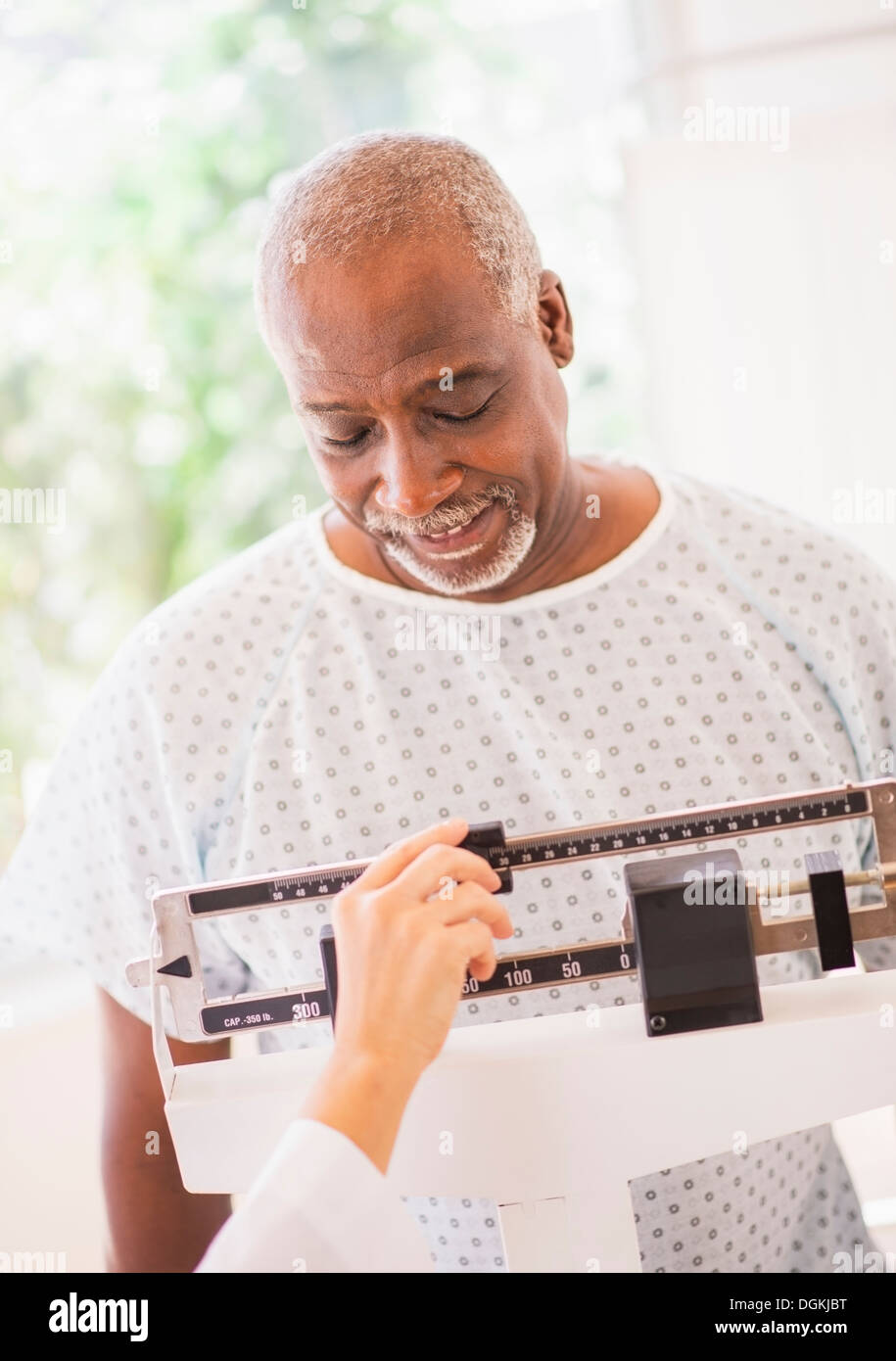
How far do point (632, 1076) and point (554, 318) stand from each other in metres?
0.68

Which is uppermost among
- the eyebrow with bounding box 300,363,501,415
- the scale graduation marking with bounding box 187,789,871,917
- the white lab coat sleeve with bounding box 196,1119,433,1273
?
the eyebrow with bounding box 300,363,501,415

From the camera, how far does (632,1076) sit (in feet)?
2.79

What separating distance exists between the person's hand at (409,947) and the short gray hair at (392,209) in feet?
1.56

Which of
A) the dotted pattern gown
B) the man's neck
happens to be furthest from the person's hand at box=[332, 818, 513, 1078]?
the man's neck

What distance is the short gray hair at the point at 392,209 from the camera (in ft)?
3.29

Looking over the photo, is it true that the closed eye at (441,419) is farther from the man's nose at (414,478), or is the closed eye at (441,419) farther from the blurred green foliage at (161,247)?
the blurred green foliage at (161,247)

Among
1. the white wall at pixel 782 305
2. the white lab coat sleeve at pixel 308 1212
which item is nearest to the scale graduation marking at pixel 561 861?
the white lab coat sleeve at pixel 308 1212

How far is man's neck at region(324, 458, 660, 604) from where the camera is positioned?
119cm

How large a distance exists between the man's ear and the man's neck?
109 mm

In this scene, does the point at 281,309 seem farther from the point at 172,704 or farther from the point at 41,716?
the point at 41,716

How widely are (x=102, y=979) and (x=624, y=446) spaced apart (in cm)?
225

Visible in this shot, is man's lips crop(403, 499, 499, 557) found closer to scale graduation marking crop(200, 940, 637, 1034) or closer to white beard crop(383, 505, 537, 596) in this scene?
white beard crop(383, 505, 537, 596)

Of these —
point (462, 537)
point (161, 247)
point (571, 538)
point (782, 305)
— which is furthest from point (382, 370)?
point (161, 247)

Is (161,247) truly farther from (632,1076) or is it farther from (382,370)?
(632,1076)
